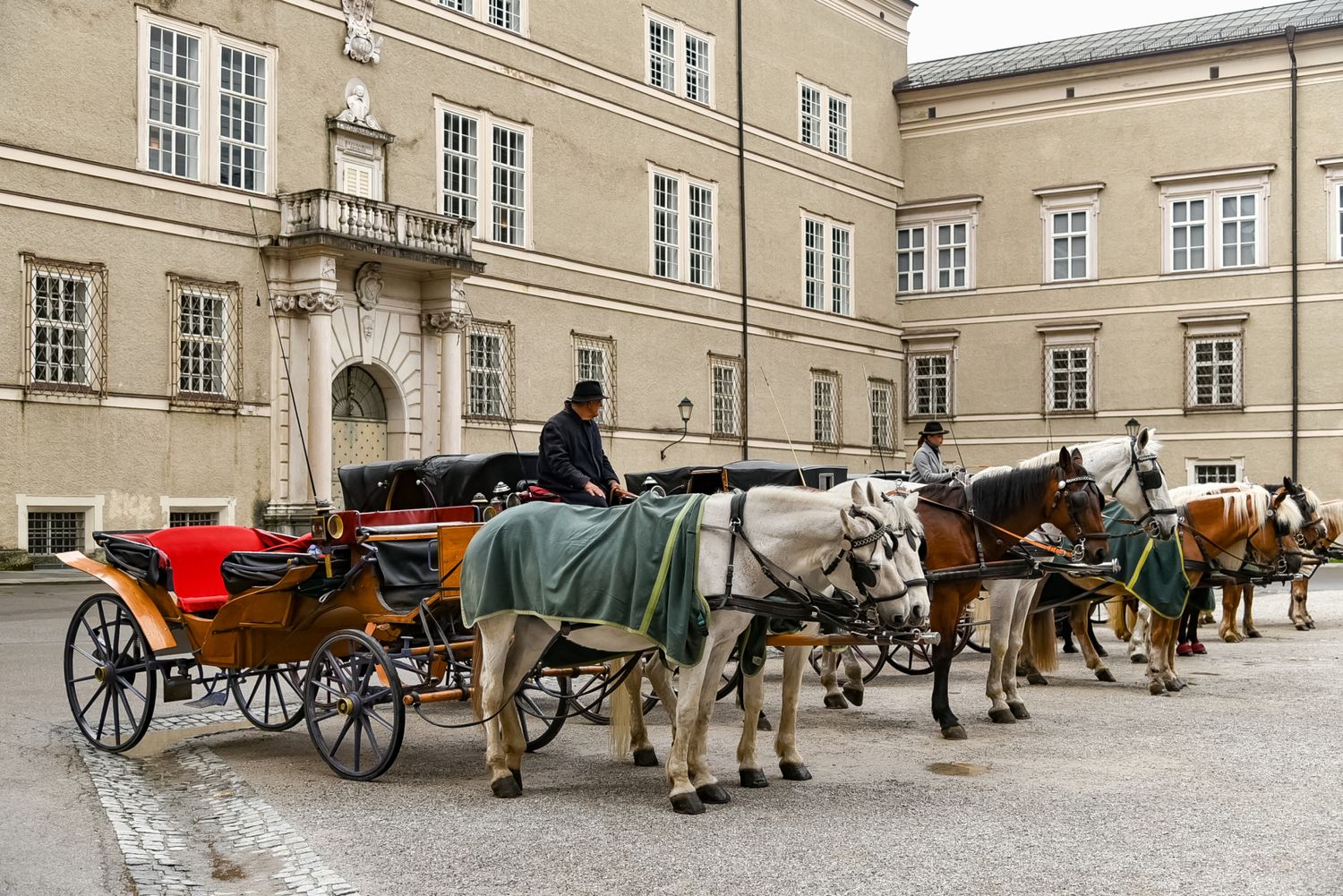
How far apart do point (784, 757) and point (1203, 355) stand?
33.2 metres

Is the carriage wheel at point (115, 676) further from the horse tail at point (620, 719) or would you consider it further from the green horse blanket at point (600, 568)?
the horse tail at point (620, 719)

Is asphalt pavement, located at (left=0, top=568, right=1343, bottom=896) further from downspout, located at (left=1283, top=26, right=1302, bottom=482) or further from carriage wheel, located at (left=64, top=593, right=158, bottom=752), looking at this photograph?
downspout, located at (left=1283, top=26, right=1302, bottom=482)

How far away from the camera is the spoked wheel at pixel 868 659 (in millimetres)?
13059

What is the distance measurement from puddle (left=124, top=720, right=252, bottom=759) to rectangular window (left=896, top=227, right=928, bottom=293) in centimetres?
3377

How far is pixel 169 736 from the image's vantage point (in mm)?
10391

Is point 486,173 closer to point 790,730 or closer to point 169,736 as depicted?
point 169,736

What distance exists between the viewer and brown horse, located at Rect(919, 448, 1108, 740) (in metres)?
10.8

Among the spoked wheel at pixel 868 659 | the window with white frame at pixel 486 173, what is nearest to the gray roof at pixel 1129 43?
the window with white frame at pixel 486 173

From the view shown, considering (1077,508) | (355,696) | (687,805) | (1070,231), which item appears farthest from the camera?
(1070,231)

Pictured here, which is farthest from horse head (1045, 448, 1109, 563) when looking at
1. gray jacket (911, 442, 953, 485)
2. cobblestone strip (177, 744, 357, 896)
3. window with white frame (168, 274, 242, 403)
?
window with white frame (168, 274, 242, 403)

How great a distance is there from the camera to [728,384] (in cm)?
3500

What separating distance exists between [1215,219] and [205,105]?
27.4m

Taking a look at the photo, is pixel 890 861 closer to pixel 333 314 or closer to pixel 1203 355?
pixel 333 314

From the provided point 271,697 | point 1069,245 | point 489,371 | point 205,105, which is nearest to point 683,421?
point 489,371
